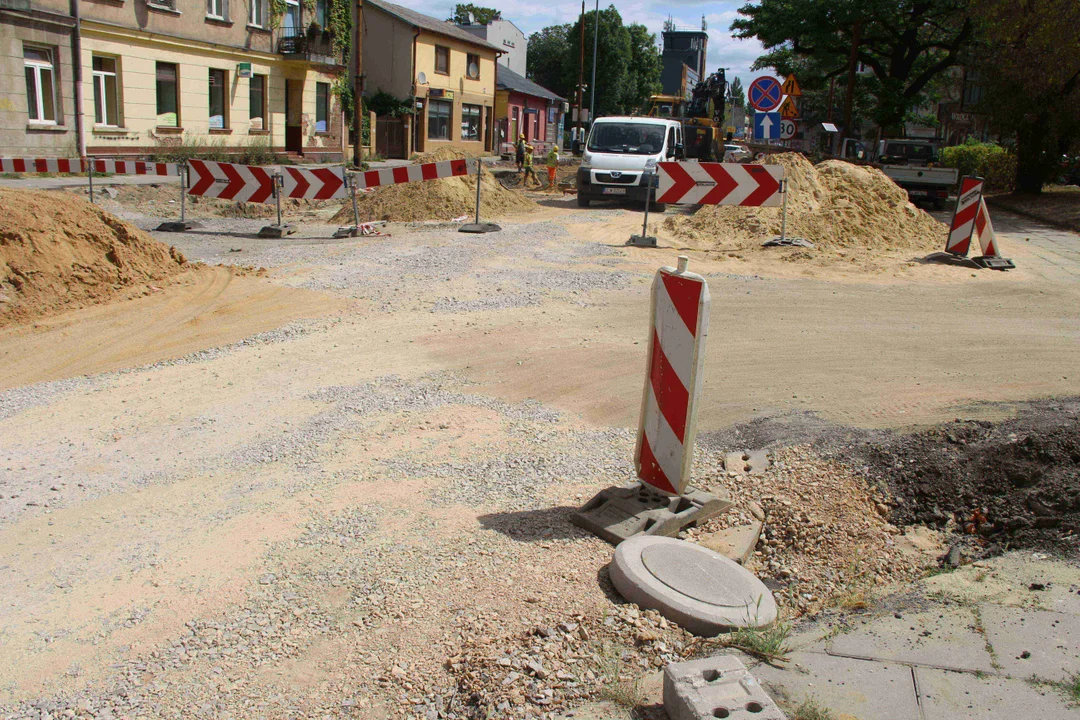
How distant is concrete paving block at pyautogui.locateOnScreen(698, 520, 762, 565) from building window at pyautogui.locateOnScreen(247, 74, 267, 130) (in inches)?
1277

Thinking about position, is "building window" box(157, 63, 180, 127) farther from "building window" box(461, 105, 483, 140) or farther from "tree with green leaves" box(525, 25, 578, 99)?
"tree with green leaves" box(525, 25, 578, 99)

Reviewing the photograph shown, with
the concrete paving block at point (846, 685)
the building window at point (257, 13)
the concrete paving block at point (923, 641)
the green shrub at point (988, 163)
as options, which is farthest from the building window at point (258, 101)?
the concrete paving block at point (846, 685)

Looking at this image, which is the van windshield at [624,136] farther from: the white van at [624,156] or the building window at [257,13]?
the building window at [257,13]

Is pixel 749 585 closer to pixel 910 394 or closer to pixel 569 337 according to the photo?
pixel 910 394

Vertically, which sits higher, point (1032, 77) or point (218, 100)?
point (1032, 77)

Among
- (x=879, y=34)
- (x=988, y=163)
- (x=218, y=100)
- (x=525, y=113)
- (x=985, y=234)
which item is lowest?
(x=985, y=234)

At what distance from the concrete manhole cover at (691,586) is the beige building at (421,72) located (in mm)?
44986

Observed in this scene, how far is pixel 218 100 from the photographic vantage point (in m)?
31.3

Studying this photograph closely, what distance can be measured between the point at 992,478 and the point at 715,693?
3.29 meters

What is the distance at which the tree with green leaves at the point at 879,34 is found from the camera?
33750mm

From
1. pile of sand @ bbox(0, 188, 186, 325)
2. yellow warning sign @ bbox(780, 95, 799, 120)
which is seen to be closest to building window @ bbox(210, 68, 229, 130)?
yellow warning sign @ bbox(780, 95, 799, 120)

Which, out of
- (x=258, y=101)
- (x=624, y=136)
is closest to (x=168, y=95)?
(x=258, y=101)

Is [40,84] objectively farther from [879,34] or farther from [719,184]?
[879,34]

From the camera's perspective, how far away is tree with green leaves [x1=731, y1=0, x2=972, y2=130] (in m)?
33.8
